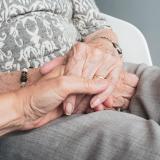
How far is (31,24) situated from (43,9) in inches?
3.0

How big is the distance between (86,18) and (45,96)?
52 cm

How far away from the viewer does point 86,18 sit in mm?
1261

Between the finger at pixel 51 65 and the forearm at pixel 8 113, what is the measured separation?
6.3 inches

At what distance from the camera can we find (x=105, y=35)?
124 centimetres

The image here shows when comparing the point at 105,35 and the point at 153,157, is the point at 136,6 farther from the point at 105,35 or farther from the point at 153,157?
the point at 153,157

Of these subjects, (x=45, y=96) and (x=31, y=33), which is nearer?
(x=45, y=96)

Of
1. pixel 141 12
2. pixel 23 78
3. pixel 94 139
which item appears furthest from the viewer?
pixel 141 12

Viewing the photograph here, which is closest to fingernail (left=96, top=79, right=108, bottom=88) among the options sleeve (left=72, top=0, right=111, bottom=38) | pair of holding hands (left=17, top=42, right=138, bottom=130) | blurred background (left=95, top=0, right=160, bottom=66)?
pair of holding hands (left=17, top=42, right=138, bottom=130)

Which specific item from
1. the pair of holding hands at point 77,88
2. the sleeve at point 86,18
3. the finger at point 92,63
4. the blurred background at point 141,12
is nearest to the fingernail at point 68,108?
the pair of holding hands at point 77,88

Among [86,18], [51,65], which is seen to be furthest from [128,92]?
[86,18]

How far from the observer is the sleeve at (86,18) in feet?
4.09

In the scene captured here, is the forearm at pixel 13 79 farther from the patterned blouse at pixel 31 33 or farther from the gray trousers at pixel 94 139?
the gray trousers at pixel 94 139

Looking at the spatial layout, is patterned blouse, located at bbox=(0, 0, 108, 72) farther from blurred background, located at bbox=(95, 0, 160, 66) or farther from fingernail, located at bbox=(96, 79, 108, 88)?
blurred background, located at bbox=(95, 0, 160, 66)

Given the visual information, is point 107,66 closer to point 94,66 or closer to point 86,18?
point 94,66
